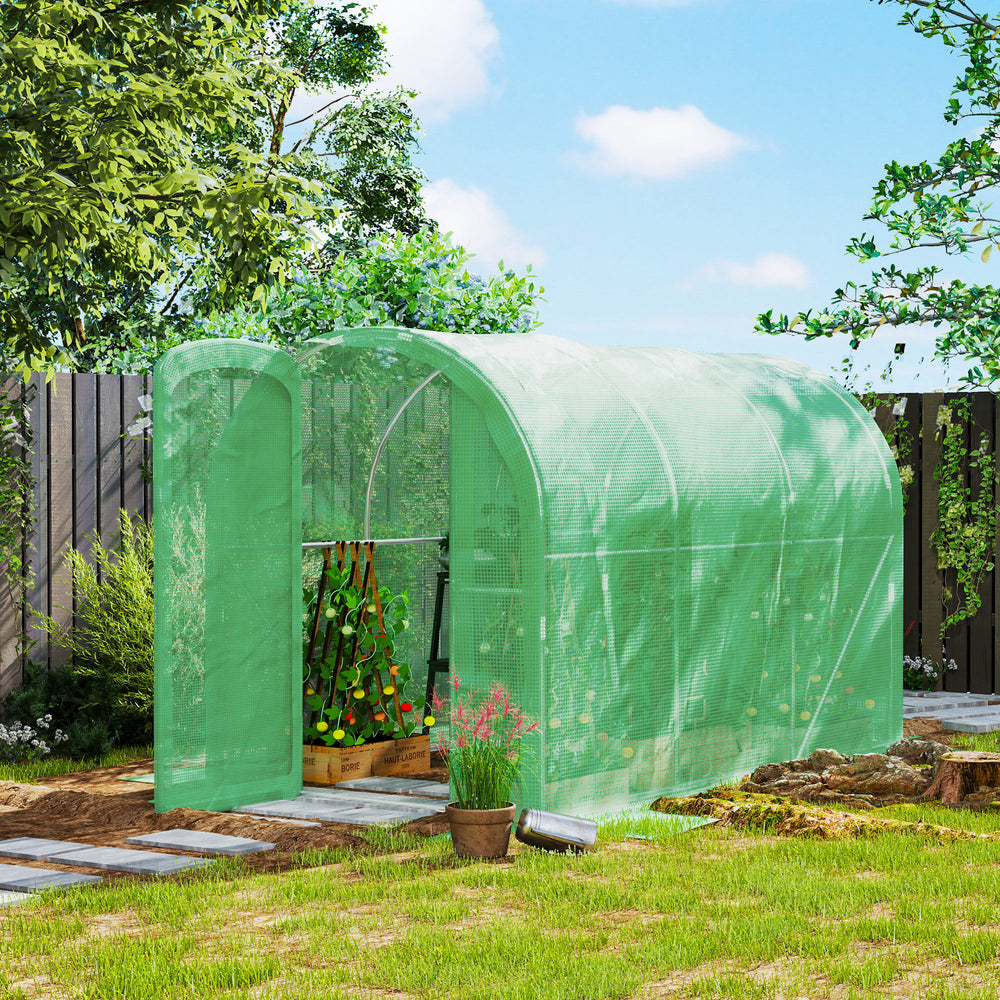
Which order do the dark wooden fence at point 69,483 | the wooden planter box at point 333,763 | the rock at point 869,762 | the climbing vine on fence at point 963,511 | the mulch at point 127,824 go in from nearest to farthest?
the mulch at point 127,824, the rock at point 869,762, the wooden planter box at point 333,763, the dark wooden fence at point 69,483, the climbing vine on fence at point 963,511

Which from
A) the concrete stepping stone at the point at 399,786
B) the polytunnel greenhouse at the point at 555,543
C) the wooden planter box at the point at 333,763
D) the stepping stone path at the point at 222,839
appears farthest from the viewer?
the wooden planter box at the point at 333,763

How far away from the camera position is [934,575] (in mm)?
11727

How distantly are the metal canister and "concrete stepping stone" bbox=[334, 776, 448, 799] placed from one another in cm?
138

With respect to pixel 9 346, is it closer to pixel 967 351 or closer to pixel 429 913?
pixel 429 913

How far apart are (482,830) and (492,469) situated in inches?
65.4

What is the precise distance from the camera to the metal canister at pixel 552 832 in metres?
5.88

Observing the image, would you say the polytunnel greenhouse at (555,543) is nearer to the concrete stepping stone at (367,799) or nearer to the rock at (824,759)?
the concrete stepping stone at (367,799)

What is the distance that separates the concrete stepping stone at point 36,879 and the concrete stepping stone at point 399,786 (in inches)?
79.9

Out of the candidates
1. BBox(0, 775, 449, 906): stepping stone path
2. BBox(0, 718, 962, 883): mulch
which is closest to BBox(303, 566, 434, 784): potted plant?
BBox(0, 775, 449, 906): stepping stone path

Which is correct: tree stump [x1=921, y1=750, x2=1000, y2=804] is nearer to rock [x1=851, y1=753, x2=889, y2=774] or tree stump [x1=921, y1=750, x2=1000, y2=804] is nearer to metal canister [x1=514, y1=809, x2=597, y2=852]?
rock [x1=851, y1=753, x2=889, y2=774]

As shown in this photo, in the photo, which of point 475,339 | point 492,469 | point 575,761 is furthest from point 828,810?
point 475,339

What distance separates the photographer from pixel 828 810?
6.69 m

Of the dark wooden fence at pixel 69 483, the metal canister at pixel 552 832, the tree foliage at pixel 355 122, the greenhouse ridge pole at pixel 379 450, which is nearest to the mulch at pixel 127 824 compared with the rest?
the metal canister at pixel 552 832

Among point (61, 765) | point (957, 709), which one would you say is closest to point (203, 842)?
point (61, 765)
